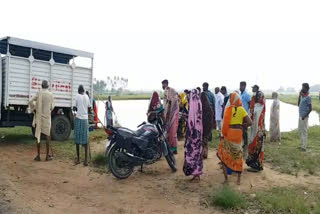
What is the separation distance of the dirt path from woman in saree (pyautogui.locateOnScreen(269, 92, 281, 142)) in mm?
3434

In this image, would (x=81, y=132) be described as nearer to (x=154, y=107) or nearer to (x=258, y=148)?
(x=154, y=107)

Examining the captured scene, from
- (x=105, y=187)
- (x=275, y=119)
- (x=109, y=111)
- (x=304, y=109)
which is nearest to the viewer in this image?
(x=105, y=187)

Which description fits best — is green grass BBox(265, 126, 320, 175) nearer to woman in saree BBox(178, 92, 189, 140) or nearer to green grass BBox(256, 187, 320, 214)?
green grass BBox(256, 187, 320, 214)

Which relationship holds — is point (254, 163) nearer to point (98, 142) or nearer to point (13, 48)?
point (98, 142)

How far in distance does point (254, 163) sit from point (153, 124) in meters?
2.19

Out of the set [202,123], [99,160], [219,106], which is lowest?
[99,160]

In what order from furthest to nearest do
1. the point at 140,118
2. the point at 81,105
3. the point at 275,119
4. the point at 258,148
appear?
the point at 140,118 → the point at 275,119 → the point at 81,105 → the point at 258,148

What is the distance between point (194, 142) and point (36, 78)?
16.8 ft

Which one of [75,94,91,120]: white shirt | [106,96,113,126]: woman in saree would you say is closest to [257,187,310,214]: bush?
[75,94,91,120]: white shirt

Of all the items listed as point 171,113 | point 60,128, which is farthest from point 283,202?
point 60,128

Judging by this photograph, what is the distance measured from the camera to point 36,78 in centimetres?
822

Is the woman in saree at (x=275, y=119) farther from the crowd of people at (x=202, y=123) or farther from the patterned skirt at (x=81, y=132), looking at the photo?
the patterned skirt at (x=81, y=132)

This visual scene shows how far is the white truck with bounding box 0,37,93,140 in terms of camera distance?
7738 millimetres

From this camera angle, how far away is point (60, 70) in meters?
8.78
